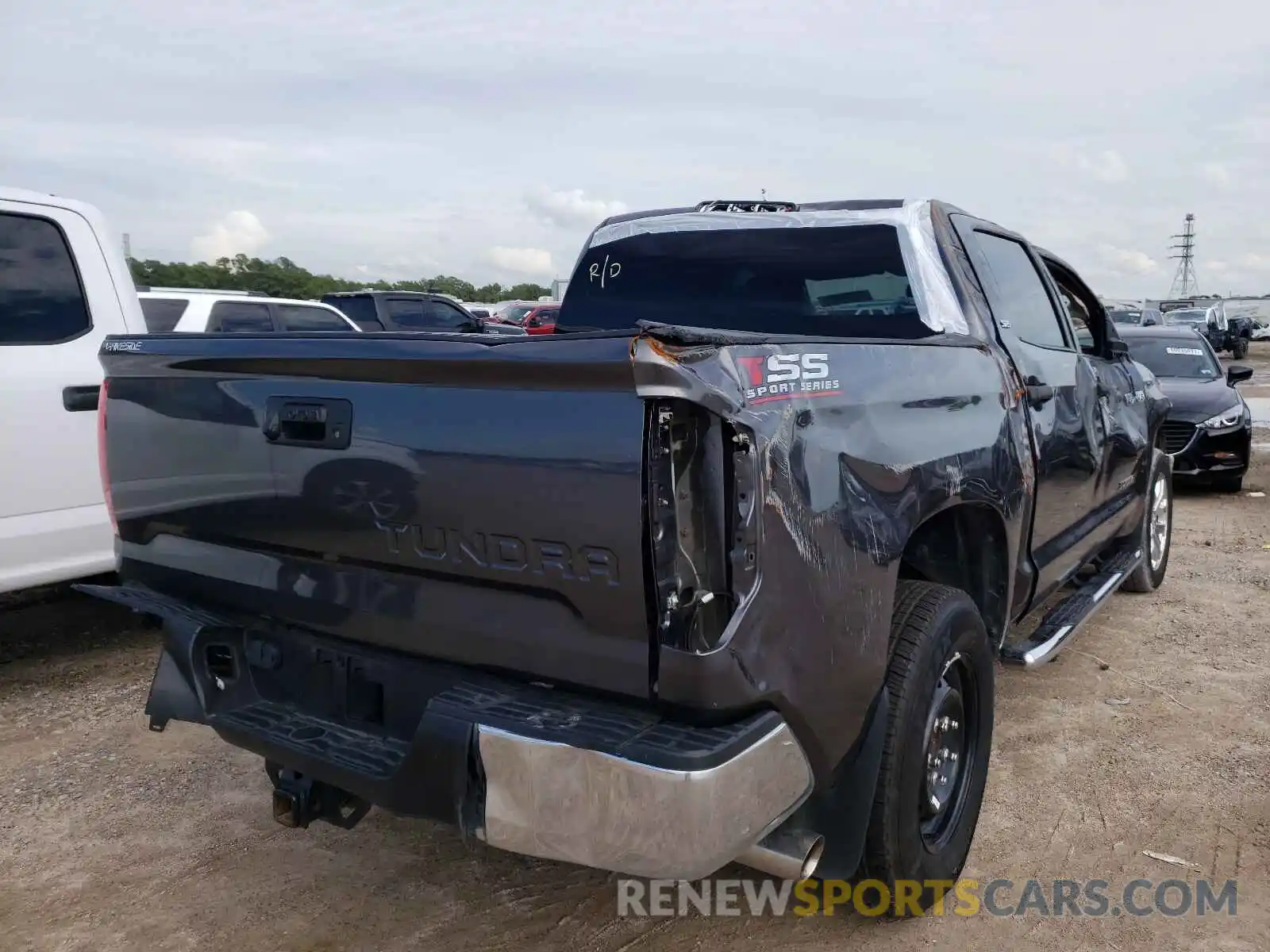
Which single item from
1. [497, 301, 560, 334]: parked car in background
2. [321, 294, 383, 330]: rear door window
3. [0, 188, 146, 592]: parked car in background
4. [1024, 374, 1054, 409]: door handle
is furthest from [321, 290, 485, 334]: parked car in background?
[1024, 374, 1054, 409]: door handle

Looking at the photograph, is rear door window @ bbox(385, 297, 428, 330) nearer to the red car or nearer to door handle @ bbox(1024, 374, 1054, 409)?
the red car

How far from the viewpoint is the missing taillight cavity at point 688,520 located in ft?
6.58

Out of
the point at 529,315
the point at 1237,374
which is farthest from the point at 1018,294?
the point at 529,315

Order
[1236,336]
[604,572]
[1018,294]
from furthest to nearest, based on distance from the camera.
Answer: [1236,336] < [1018,294] < [604,572]

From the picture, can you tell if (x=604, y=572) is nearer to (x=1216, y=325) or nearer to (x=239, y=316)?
(x=239, y=316)

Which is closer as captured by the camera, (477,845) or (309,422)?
(309,422)

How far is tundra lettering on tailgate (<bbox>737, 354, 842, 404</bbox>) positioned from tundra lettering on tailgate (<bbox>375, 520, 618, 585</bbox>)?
0.45 m

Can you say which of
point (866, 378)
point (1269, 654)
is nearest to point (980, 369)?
point (866, 378)

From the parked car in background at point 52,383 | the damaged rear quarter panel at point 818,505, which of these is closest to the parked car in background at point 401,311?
the parked car in background at point 52,383

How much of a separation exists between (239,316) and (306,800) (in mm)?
6899

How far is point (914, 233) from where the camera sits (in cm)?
352

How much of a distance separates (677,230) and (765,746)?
8.33 feet

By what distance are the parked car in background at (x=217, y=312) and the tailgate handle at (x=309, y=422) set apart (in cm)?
570

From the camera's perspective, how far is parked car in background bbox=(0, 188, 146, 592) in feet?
14.4
